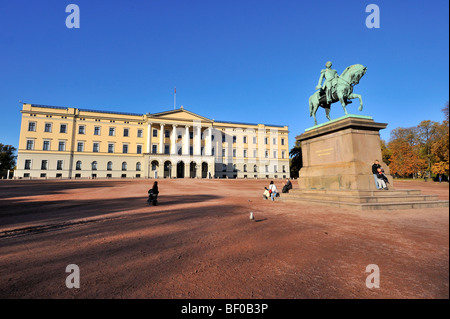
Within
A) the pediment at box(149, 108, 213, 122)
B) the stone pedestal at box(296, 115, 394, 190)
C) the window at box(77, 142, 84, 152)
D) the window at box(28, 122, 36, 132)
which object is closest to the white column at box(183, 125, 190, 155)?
the pediment at box(149, 108, 213, 122)

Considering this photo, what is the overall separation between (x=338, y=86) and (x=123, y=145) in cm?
5356

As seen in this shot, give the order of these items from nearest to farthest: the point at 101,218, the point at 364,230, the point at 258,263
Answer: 1. the point at 258,263
2. the point at 364,230
3. the point at 101,218

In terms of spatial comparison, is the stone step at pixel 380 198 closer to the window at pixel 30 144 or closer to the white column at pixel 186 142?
the white column at pixel 186 142

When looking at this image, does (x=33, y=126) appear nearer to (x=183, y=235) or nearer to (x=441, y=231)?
(x=183, y=235)

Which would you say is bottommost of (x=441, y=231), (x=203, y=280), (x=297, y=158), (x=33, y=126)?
(x=203, y=280)

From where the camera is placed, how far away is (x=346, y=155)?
9.90 meters

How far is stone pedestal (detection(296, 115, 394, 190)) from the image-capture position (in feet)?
30.4

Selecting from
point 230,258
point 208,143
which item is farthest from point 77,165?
point 230,258

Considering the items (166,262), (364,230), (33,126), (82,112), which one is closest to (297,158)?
(364,230)

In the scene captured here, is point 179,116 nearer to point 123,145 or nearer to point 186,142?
point 186,142

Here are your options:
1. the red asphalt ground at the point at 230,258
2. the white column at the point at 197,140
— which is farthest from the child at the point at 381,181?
the white column at the point at 197,140

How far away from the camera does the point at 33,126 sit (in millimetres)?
48000

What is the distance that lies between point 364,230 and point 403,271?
2.18 metres

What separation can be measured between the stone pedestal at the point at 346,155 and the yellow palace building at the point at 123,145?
41699 mm
